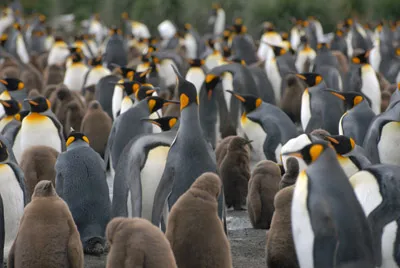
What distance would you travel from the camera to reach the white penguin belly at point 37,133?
7043 mm

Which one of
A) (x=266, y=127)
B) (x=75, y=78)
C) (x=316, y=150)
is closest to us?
(x=316, y=150)

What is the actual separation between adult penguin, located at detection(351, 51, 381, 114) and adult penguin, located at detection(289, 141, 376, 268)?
563 centimetres

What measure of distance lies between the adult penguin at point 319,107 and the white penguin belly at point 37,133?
8.77 feet

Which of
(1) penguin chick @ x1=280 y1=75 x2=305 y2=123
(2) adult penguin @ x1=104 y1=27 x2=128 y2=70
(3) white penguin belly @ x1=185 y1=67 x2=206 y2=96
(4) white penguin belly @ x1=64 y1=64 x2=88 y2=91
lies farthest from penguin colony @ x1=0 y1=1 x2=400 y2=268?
(2) adult penguin @ x1=104 y1=27 x2=128 y2=70

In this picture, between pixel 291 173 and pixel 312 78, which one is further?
pixel 312 78

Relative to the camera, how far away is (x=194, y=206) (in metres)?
4.17

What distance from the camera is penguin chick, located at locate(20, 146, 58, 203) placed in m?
5.91

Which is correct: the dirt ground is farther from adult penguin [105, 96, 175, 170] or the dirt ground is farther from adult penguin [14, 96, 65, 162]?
adult penguin [14, 96, 65, 162]

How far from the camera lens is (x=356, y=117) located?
22.7 ft

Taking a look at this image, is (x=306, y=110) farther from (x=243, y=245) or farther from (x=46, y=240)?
(x=46, y=240)

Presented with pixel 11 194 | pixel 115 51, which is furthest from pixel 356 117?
pixel 115 51

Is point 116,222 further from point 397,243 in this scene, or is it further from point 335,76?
point 335,76

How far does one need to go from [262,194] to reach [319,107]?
9.20ft

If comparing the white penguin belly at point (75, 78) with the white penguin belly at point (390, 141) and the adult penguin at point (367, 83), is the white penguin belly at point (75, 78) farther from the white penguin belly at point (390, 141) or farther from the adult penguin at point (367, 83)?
the white penguin belly at point (390, 141)
